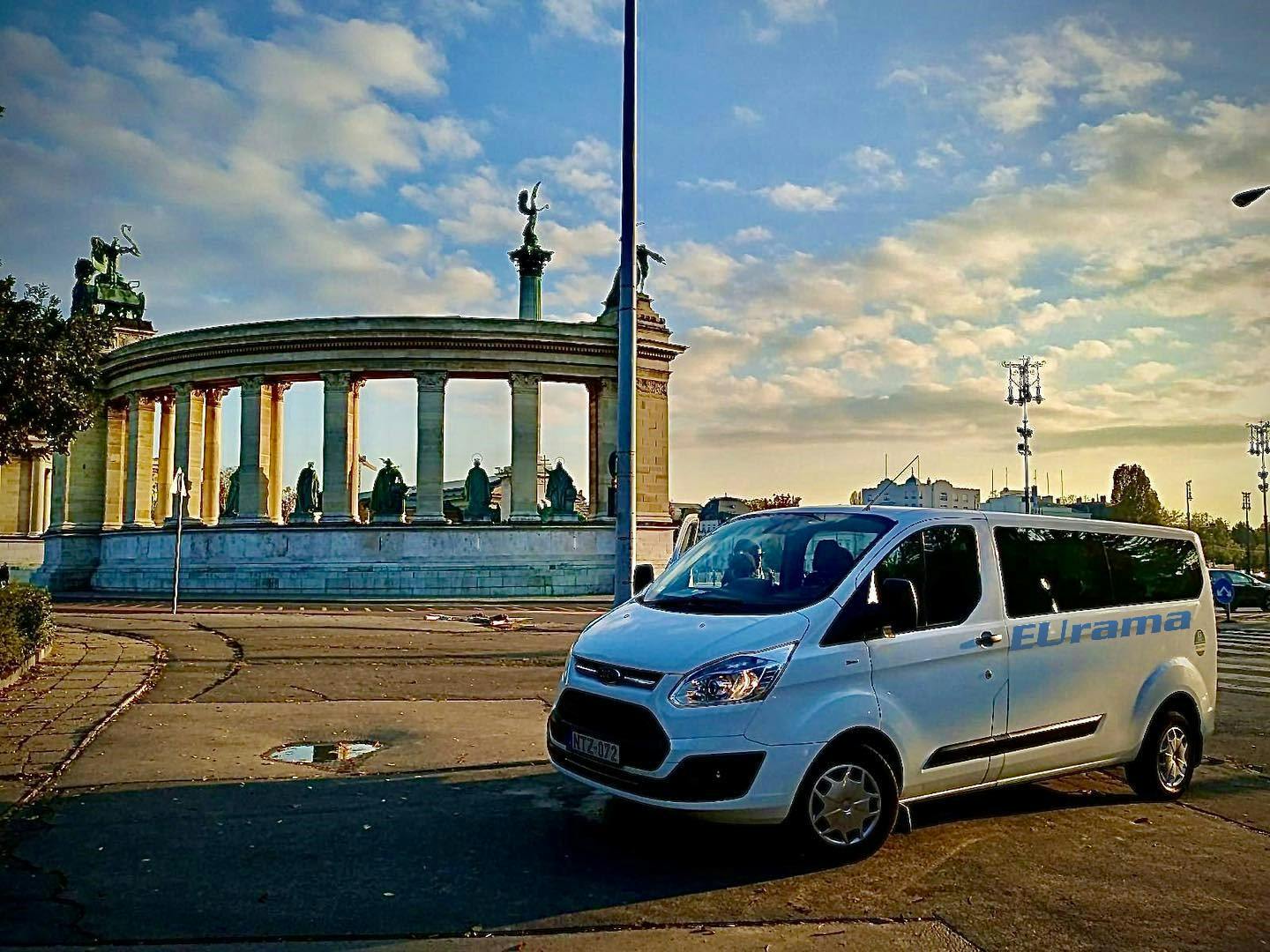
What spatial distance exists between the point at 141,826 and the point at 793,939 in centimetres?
399

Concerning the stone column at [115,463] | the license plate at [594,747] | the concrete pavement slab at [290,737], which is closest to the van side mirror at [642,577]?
the concrete pavement slab at [290,737]

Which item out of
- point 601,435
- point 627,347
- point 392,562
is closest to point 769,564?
point 627,347

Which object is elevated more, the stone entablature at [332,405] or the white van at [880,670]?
the stone entablature at [332,405]

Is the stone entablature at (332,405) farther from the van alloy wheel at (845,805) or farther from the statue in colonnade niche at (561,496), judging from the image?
the van alloy wheel at (845,805)

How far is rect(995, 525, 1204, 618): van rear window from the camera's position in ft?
21.9

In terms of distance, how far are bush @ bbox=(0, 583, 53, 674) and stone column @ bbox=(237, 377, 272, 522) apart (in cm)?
2507

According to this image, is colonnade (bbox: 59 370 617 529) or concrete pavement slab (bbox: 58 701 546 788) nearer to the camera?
concrete pavement slab (bbox: 58 701 546 788)

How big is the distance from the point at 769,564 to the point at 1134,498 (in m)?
83.6

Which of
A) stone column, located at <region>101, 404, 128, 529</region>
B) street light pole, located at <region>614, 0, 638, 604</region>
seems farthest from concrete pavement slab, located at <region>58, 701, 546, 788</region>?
stone column, located at <region>101, 404, 128, 529</region>

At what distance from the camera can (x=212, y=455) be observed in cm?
4394

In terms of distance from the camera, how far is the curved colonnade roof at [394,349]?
3906cm

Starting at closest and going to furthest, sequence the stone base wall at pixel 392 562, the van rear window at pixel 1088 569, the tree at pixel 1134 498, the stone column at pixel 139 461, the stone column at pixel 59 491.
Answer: the van rear window at pixel 1088 569, the stone base wall at pixel 392 562, the stone column at pixel 139 461, the stone column at pixel 59 491, the tree at pixel 1134 498

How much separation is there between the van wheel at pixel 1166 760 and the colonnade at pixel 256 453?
31.8m

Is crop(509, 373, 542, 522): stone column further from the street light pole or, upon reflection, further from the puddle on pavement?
the puddle on pavement
